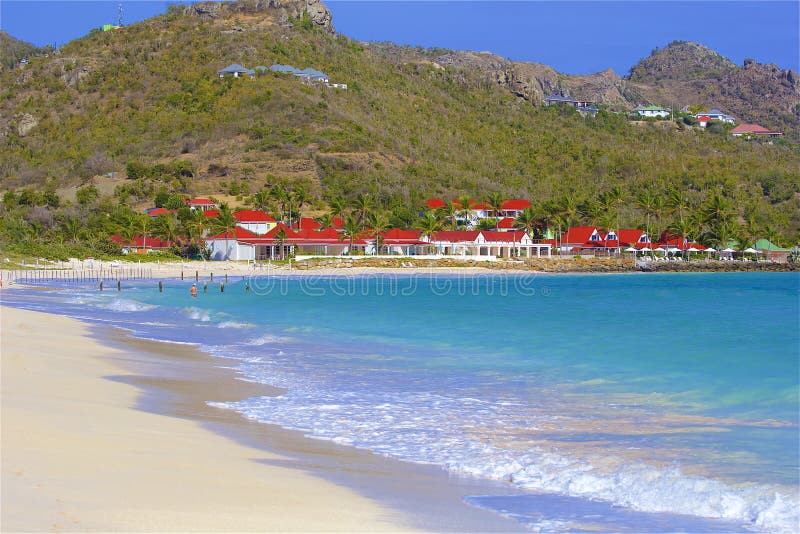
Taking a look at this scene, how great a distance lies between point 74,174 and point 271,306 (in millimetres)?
80354

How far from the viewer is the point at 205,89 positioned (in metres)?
126

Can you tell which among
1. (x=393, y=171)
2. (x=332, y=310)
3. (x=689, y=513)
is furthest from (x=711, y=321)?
(x=393, y=171)

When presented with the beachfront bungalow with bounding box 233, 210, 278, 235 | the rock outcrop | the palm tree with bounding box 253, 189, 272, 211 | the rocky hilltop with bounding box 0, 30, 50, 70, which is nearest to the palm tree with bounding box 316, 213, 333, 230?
the beachfront bungalow with bounding box 233, 210, 278, 235

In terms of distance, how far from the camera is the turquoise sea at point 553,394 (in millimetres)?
9117

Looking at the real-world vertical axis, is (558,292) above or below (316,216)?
below

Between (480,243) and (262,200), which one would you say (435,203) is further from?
(262,200)

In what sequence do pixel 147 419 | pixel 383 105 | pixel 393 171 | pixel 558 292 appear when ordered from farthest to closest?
pixel 383 105
pixel 393 171
pixel 558 292
pixel 147 419

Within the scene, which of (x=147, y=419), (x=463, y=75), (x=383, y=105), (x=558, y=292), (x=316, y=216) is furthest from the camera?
(x=463, y=75)

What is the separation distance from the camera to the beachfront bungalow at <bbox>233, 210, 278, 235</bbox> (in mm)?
80000

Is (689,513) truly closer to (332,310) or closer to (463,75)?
(332,310)

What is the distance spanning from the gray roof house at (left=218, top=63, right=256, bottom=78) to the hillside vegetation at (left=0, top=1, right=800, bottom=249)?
194cm

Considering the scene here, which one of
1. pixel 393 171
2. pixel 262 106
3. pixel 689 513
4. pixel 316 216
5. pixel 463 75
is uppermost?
pixel 463 75

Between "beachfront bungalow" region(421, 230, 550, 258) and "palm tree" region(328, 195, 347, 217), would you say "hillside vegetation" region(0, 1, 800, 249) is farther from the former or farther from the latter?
"beachfront bungalow" region(421, 230, 550, 258)

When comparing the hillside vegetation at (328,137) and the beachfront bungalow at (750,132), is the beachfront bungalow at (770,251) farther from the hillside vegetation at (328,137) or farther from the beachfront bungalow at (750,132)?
the beachfront bungalow at (750,132)
